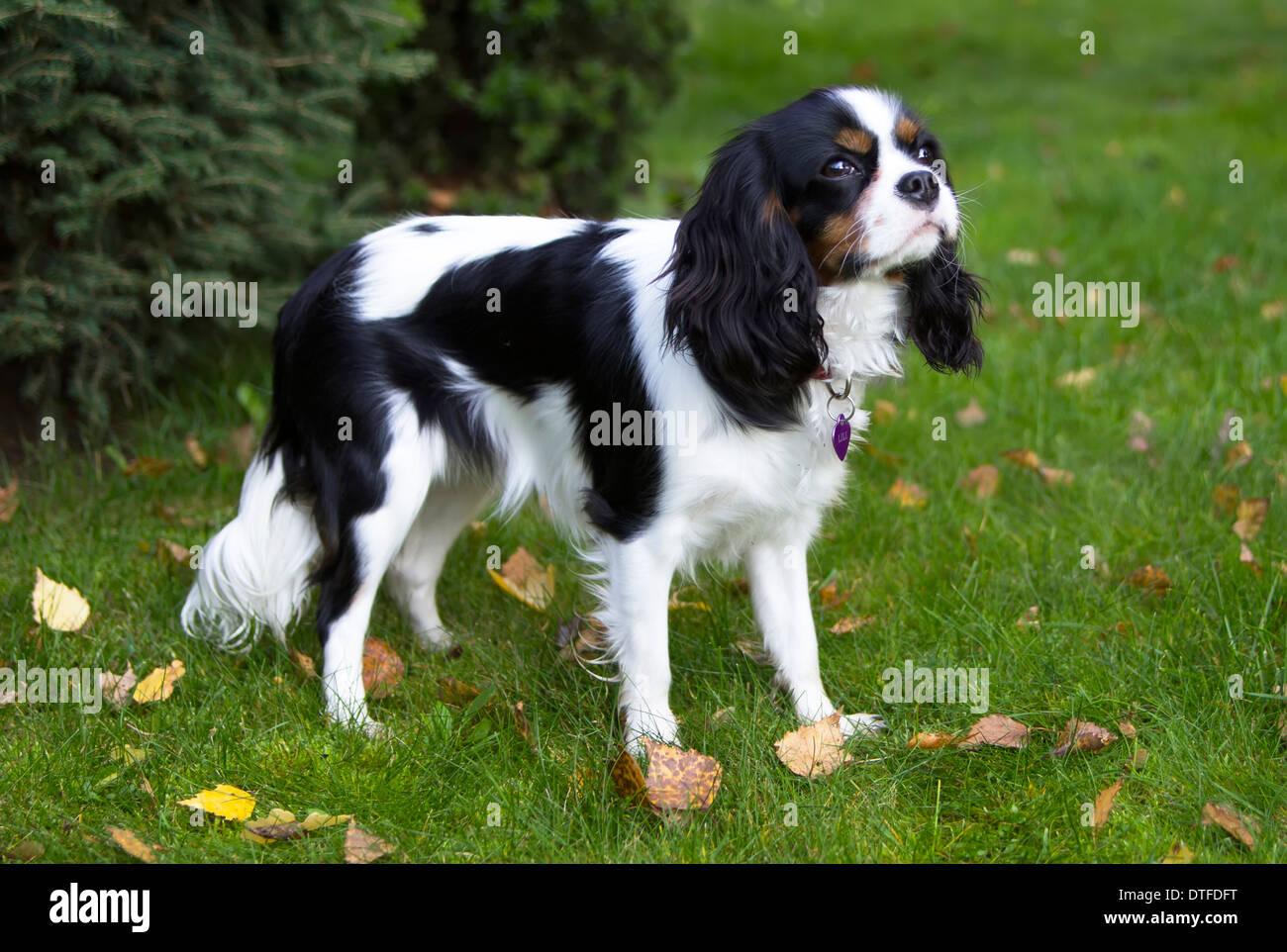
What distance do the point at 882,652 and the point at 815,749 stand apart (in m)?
0.48

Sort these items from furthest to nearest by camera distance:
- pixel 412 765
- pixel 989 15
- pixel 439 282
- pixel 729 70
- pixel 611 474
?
pixel 989 15 → pixel 729 70 → pixel 439 282 → pixel 611 474 → pixel 412 765

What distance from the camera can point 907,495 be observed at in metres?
3.67

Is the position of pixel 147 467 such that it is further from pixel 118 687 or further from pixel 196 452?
pixel 118 687

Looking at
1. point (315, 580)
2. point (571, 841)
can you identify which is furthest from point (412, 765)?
point (315, 580)

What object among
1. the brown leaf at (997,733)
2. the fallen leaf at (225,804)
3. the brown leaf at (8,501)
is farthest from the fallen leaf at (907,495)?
the brown leaf at (8,501)

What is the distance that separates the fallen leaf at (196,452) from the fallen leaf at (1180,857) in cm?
286

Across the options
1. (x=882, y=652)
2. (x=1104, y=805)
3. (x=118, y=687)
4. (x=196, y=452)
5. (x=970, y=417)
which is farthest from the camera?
(x=970, y=417)

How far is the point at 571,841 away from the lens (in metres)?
2.33

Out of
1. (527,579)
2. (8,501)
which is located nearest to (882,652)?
(527,579)

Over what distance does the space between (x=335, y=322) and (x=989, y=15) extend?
1081cm

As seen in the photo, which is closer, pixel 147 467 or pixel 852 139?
pixel 852 139

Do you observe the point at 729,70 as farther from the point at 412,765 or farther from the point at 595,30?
the point at 412,765

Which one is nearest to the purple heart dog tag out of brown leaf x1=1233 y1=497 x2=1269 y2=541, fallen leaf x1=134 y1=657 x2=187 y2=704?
brown leaf x1=1233 y1=497 x2=1269 y2=541

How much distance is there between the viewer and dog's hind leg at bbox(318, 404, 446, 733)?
286 centimetres
